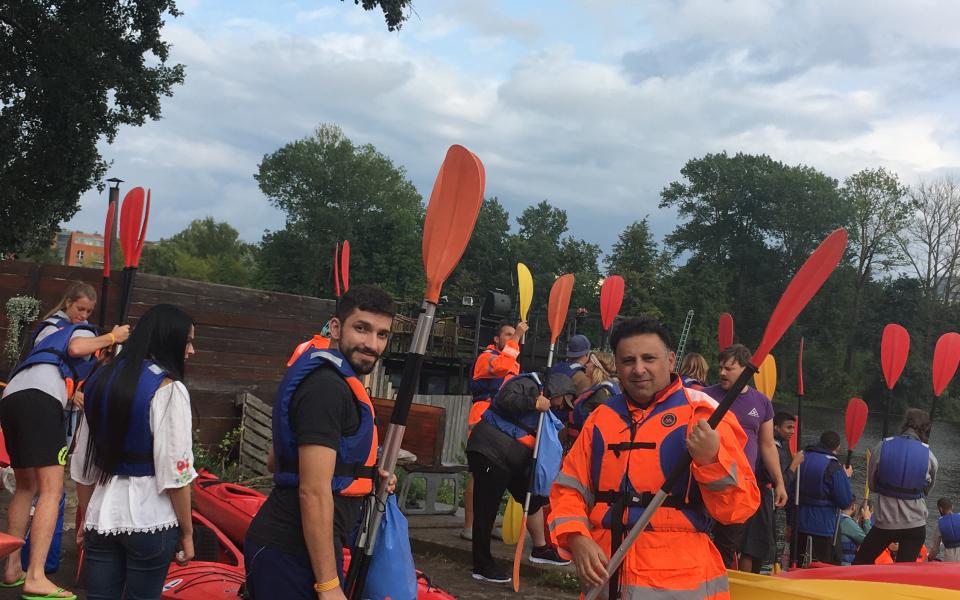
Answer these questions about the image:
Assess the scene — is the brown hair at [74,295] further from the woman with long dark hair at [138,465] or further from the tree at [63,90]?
the tree at [63,90]

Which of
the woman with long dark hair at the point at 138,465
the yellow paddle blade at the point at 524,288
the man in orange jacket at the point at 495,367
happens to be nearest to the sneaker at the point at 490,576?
the man in orange jacket at the point at 495,367

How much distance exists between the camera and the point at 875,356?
4700cm

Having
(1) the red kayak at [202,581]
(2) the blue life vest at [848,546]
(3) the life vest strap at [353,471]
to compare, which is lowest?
(2) the blue life vest at [848,546]

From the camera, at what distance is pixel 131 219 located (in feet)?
14.8

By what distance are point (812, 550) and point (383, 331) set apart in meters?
6.42

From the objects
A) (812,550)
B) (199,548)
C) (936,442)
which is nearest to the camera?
(199,548)

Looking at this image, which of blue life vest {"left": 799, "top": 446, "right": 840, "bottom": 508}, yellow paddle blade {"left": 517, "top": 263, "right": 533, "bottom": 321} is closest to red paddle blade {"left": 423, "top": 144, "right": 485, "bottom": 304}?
yellow paddle blade {"left": 517, "top": 263, "right": 533, "bottom": 321}

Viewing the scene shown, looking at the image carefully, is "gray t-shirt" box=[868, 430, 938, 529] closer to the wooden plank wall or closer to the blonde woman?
the blonde woman

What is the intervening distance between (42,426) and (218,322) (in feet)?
16.8

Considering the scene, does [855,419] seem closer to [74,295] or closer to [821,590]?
[821,590]

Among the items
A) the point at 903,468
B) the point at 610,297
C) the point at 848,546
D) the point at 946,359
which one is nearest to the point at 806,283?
the point at 903,468

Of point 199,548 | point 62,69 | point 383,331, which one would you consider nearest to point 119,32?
point 62,69

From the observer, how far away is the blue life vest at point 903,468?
673cm

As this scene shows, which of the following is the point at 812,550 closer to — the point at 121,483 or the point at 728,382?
the point at 728,382
